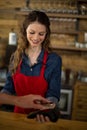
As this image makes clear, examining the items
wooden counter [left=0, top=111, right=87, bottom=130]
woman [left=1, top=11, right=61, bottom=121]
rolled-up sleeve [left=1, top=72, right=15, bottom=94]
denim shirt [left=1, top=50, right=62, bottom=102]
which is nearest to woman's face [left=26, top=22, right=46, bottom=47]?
woman [left=1, top=11, right=61, bottom=121]

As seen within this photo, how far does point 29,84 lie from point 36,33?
396 mm

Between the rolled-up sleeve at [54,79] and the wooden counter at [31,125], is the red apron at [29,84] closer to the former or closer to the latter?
the rolled-up sleeve at [54,79]

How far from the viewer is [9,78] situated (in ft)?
6.25

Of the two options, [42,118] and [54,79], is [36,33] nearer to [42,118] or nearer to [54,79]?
[54,79]

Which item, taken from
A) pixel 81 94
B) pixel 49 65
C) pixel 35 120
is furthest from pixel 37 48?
pixel 81 94

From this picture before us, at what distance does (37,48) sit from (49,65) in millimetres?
173

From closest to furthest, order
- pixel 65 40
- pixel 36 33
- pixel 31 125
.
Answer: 1. pixel 31 125
2. pixel 36 33
3. pixel 65 40

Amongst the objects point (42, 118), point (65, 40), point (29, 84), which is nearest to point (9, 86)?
point (29, 84)

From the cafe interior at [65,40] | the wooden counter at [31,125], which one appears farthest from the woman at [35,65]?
the cafe interior at [65,40]

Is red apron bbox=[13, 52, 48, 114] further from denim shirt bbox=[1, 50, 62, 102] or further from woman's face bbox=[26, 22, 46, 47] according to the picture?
woman's face bbox=[26, 22, 46, 47]

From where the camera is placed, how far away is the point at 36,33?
176 cm

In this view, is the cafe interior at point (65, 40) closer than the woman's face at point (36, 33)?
No

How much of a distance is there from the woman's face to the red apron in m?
0.17

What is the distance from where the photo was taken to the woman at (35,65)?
1791 millimetres
